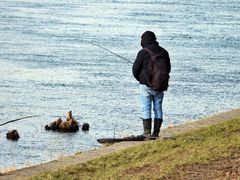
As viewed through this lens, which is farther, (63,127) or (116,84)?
(116,84)

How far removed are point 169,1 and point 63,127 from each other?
251 ft

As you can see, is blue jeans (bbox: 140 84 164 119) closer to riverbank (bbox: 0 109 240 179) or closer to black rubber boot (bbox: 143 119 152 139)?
black rubber boot (bbox: 143 119 152 139)

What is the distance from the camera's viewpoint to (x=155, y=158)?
10.3 metres

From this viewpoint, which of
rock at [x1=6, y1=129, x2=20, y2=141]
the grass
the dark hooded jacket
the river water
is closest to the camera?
the grass

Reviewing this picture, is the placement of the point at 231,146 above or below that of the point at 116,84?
above

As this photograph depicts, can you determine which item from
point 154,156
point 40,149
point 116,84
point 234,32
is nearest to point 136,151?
point 154,156

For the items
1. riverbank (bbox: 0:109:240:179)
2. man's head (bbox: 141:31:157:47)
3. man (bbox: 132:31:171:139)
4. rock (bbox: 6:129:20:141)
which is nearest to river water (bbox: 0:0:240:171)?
rock (bbox: 6:129:20:141)

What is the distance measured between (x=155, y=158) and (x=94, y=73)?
39.1 m

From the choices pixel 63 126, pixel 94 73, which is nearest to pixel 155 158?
pixel 63 126

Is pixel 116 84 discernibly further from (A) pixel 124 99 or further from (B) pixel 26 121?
(B) pixel 26 121

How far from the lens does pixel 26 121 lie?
1529 inches

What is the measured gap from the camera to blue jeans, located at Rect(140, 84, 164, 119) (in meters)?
12.4

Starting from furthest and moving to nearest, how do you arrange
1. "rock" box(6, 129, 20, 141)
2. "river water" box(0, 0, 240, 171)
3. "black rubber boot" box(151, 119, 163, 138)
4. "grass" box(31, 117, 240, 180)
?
"river water" box(0, 0, 240, 171), "rock" box(6, 129, 20, 141), "black rubber boot" box(151, 119, 163, 138), "grass" box(31, 117, 240, 180)

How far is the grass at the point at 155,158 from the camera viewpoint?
380 inches
